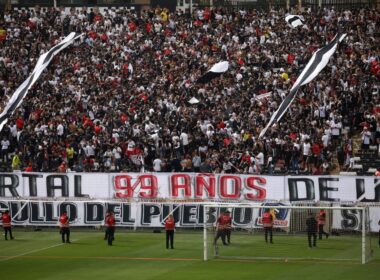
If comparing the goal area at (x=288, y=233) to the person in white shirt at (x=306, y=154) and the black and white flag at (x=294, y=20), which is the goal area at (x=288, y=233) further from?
the black and white flag at (x=294, y=20)

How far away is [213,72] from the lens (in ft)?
179

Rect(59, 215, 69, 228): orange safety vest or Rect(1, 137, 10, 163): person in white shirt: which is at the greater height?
Rect(1, 137, 10, 163): person in white shirt

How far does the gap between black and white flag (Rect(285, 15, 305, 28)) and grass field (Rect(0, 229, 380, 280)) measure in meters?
16.2

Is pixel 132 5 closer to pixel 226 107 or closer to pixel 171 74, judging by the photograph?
pixel 171 74

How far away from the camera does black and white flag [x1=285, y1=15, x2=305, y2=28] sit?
57.1 metres

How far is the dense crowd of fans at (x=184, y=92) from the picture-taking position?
49250 millimetres

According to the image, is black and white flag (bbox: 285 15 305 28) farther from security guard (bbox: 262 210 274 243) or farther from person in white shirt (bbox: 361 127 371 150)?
security guard (bbox: 262 210 274 243)

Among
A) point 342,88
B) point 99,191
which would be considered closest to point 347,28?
point 342,88

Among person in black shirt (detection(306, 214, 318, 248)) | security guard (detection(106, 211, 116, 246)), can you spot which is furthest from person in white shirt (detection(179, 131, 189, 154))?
person in black shirt (detection(306, 214, 318, 248))

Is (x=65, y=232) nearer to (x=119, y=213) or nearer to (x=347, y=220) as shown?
(x=119, y=213)

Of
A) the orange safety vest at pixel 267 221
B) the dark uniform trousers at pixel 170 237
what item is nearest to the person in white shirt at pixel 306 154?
the orange safety vest at pixel 267 221

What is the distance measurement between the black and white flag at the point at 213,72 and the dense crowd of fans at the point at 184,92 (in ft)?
1.27

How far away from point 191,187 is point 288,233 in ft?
19.4

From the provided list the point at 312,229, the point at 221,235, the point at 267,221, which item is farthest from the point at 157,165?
the point at 312,229
